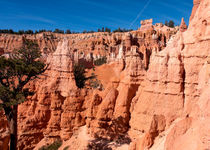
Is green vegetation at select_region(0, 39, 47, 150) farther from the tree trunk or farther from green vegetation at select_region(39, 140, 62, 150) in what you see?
green vegetation at select_region(39, 140, 62, 150)

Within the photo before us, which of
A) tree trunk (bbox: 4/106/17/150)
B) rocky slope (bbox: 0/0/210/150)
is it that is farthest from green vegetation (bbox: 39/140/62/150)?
tree trunk (bbox: 4/106/17/150)

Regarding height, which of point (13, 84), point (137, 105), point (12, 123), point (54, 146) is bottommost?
point (54, 146)

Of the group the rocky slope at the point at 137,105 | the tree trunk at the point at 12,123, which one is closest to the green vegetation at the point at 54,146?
the rocky slope at the point at 137,105

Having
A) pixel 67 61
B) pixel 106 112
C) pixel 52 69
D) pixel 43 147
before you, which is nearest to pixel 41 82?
pixel 52 69

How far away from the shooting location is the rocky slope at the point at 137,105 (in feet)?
27.5

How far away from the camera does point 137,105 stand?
12.9m

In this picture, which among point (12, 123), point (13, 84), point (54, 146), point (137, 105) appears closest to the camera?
point (12, 123)

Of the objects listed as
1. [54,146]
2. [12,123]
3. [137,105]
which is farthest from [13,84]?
[137,105]

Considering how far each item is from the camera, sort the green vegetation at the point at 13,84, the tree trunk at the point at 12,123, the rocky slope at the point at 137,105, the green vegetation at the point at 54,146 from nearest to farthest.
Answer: the rocky slope at the point at 137,105 → the green vegetation at the point at 13,84 → the tree trunk at the point at 12,123 → the green vegetation at the point at 54,146

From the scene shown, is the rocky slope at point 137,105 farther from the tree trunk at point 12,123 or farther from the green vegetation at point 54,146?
the tree trunk at point 12,123

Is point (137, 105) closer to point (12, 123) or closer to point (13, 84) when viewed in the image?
point (12, 123)

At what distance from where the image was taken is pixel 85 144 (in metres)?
14.5

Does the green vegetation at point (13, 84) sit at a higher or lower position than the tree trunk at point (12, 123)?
higher

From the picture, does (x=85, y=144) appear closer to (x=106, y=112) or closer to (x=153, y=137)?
(x=106, y=112)
